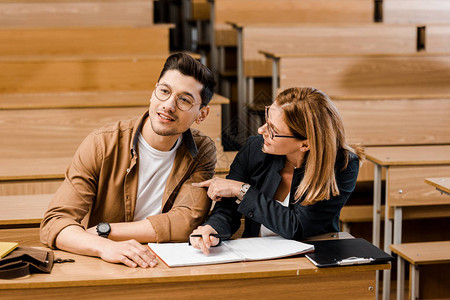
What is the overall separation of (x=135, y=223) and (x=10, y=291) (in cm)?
35

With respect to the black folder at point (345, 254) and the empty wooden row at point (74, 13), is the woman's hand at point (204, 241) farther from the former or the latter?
the empty wooden row at point (74, 13)

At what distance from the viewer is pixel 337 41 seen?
3.43 meters

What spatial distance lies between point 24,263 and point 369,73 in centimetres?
226

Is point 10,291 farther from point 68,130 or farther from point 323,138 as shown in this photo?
point 68,130

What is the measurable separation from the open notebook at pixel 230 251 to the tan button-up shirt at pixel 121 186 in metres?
0.11

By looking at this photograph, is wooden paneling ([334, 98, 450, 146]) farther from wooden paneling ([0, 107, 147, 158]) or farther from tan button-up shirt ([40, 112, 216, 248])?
tan button-up shirt ([40, 112, 216, 248])

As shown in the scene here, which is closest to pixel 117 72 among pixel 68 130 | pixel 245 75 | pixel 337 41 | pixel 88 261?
pixel 68 130

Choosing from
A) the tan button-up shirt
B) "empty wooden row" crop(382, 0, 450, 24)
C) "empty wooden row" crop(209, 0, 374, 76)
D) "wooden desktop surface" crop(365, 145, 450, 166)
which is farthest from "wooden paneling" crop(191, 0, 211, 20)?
the tan button-up shirt

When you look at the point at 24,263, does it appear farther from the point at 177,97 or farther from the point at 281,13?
the point at 281,13

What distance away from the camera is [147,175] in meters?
1.54

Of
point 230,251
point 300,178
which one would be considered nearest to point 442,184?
point 300,178

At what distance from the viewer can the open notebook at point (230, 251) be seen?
4.13 ft

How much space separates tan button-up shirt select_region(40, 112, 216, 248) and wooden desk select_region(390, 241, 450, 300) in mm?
765

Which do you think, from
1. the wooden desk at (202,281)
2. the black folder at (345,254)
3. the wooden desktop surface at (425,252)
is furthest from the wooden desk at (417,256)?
the wooden desk at (202,281)
